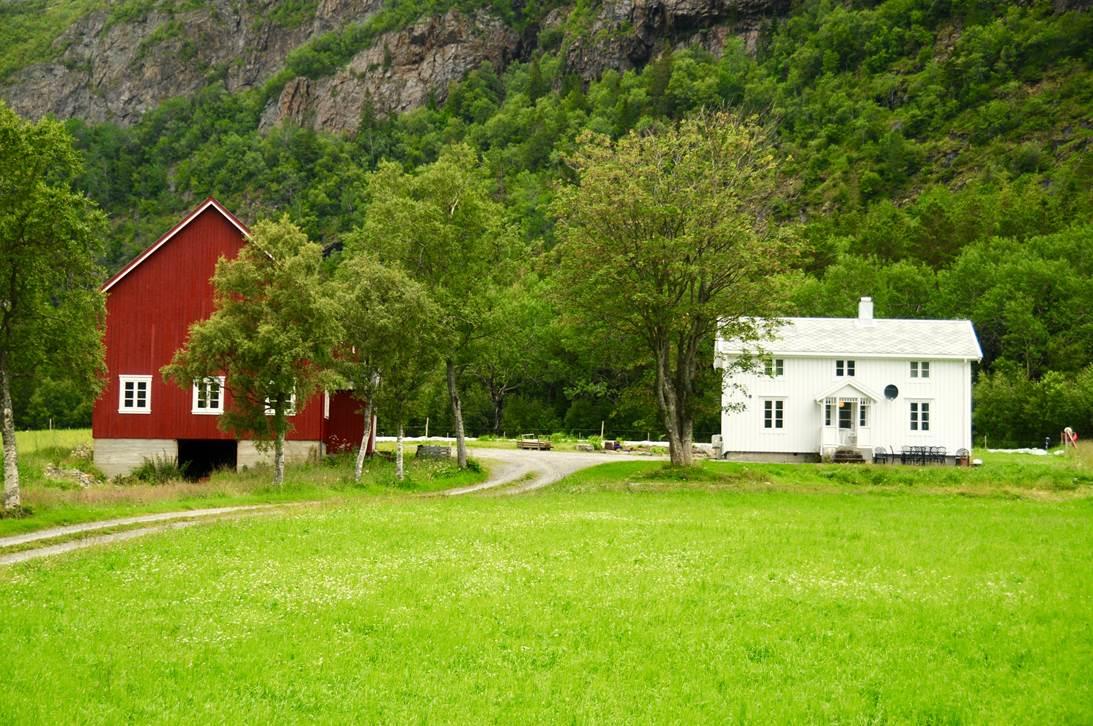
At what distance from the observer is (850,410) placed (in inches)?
2279

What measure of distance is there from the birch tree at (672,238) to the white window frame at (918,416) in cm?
1739

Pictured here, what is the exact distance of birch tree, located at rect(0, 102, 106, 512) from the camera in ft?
91.7

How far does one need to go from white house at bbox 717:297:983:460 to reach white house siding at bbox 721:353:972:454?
58 millimetres

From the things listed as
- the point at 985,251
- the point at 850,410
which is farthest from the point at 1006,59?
the point at 850,410

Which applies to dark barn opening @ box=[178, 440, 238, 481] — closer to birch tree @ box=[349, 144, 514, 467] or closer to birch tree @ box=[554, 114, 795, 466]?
birch tree @ box=[349, 144, 514, 467]

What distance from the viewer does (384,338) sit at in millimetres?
39875

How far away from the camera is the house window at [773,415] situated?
58.5 meters

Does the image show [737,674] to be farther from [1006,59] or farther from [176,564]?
[1006,59]

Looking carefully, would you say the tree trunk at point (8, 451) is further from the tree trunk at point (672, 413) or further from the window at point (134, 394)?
the tree trunk at point (672, 413)

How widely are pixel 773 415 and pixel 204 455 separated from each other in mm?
32266

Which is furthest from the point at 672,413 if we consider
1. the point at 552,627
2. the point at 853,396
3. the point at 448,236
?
the point at 552,627

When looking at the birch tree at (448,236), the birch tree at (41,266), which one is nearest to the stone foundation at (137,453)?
the birch tree at (448,236)

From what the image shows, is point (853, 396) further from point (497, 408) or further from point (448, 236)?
point (497, 408)

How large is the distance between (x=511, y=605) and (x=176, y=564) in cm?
741
